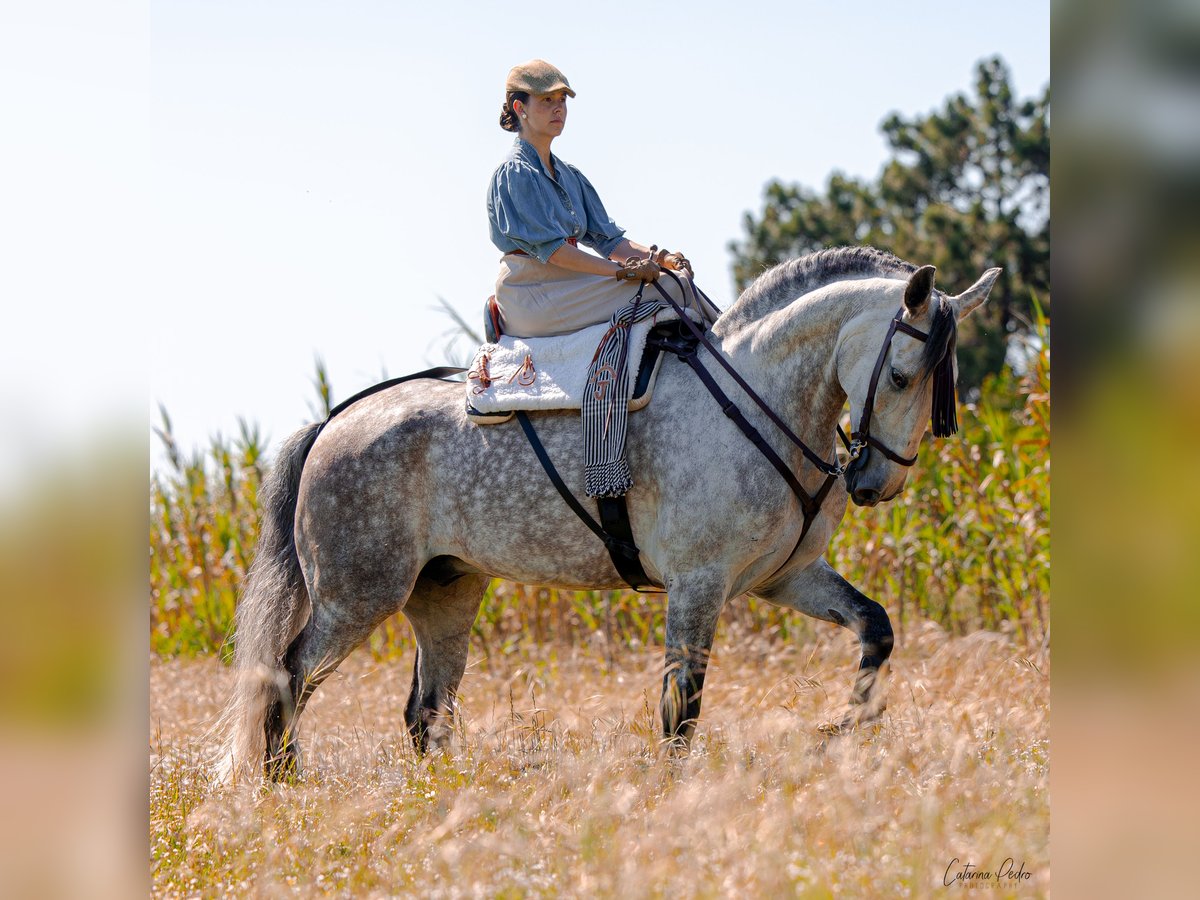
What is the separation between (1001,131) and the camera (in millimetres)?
21672

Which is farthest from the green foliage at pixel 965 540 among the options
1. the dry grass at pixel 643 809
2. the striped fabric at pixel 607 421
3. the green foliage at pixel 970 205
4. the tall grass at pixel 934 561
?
the green foliage at pixel 970 205

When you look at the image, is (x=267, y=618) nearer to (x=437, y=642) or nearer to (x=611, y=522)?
(x=437, y=642)

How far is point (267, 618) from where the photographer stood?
206 inches

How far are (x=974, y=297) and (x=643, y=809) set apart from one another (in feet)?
7.19

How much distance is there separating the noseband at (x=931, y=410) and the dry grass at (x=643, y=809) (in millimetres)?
1035

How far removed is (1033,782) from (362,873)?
2.27m

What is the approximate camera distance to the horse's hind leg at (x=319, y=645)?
4973mm

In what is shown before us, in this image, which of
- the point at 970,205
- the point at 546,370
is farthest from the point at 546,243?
the point at 970,205

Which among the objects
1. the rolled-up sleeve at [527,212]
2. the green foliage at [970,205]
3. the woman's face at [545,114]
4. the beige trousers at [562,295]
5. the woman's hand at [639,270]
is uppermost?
the woman's face at [545,114]

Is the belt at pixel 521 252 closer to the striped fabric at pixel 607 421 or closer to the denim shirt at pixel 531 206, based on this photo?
the denim shirt at pixel 531 206

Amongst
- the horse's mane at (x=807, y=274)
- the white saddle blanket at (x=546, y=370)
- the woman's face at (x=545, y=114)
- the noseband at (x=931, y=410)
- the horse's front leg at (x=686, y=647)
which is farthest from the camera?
the woman's face at (x=545, y=114)

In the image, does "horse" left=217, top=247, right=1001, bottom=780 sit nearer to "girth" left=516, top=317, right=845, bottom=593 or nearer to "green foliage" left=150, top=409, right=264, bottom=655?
"girth" left=516, top=317, right=845, bottom=593

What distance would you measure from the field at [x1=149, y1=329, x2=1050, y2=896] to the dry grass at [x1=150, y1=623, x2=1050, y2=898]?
0.01 m
